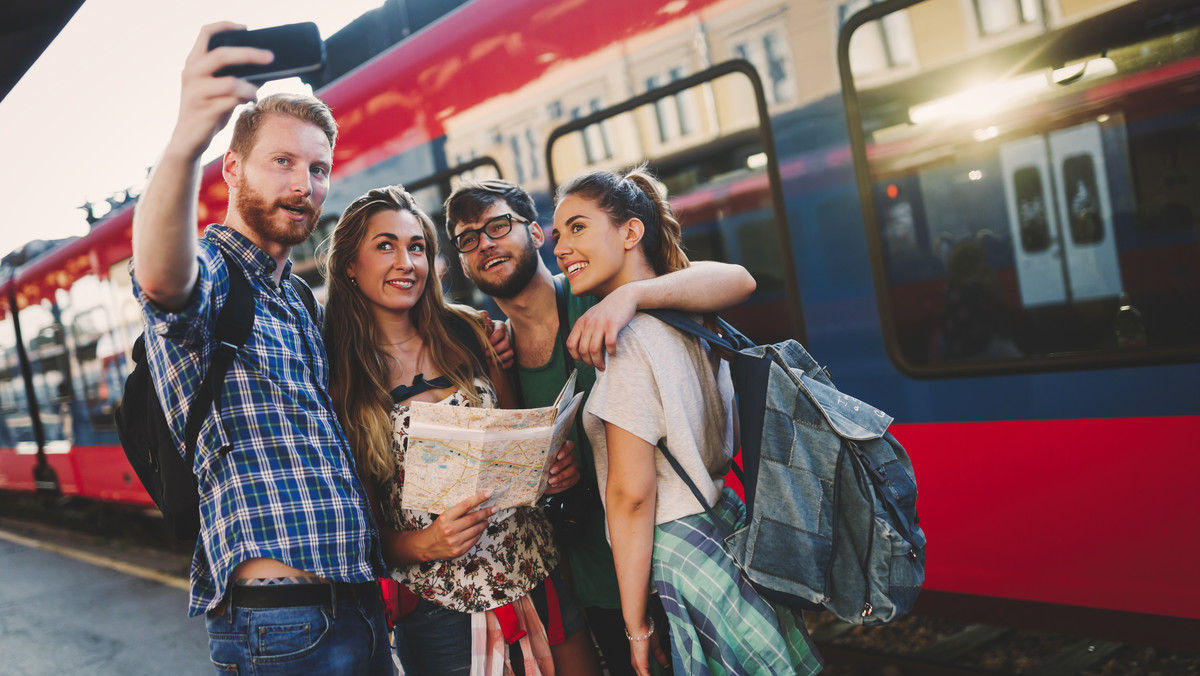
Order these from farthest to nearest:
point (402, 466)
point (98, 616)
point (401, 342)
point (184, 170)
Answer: point (98, 616)
point (401, 342)
point (402, 466)
point (184, 170)

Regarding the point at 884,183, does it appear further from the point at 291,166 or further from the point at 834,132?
the point at 291,166

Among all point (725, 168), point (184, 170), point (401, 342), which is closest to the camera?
point (184, 170)

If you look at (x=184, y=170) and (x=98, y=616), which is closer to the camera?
(x=184, y=170)

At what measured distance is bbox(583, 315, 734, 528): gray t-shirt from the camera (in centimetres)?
164

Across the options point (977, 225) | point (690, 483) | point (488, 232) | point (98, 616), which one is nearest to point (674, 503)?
point (690, 483)

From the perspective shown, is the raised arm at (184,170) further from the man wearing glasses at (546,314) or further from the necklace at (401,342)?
the man wearing glasses at (546,314)

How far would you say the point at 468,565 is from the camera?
→ 1.88 m

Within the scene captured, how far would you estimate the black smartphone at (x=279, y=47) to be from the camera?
4.29ft

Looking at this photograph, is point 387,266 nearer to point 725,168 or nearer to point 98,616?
point 725,168

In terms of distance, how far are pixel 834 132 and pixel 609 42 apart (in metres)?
1.08

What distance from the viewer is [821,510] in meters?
1.55

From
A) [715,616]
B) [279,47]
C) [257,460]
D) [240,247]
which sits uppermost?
[279,47]

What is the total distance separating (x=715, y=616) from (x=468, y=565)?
0.61 meters

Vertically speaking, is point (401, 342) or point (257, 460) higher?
point (401, 342)
